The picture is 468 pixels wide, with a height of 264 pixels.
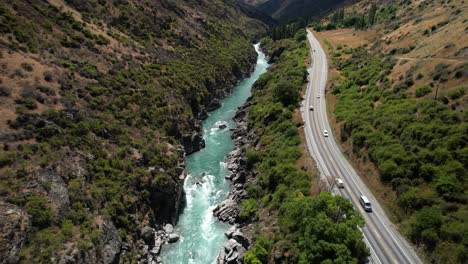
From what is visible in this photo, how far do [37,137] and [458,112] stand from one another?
6245cm

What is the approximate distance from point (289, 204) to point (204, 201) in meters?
18.4

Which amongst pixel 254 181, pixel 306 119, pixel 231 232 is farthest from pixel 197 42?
pixel 231 232

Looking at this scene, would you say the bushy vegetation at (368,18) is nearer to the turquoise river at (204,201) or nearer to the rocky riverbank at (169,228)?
the turquoise river at (204,201)

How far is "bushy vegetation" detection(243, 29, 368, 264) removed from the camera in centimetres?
3812

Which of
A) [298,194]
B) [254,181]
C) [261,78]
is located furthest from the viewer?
[261,78]

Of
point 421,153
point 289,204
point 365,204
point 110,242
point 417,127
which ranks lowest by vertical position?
point 110,242

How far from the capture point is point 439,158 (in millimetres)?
46906

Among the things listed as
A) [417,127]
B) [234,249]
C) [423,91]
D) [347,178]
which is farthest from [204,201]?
[423,91]

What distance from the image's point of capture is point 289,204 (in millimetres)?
47875

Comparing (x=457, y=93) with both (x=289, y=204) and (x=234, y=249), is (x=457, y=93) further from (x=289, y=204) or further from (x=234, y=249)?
(x=234, y=249)

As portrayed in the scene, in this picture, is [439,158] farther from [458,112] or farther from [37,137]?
[37,137]

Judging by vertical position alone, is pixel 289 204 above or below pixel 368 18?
below

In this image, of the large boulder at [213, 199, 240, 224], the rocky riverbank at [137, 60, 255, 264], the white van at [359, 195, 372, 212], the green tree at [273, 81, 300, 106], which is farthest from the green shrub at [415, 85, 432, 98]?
the large boulder at [213, 199, 240, 224]

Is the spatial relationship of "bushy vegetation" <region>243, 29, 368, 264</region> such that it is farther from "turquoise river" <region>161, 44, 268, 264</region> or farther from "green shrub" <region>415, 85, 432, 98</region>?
"green shrub" <region>415, 85, 432, 98</region>
